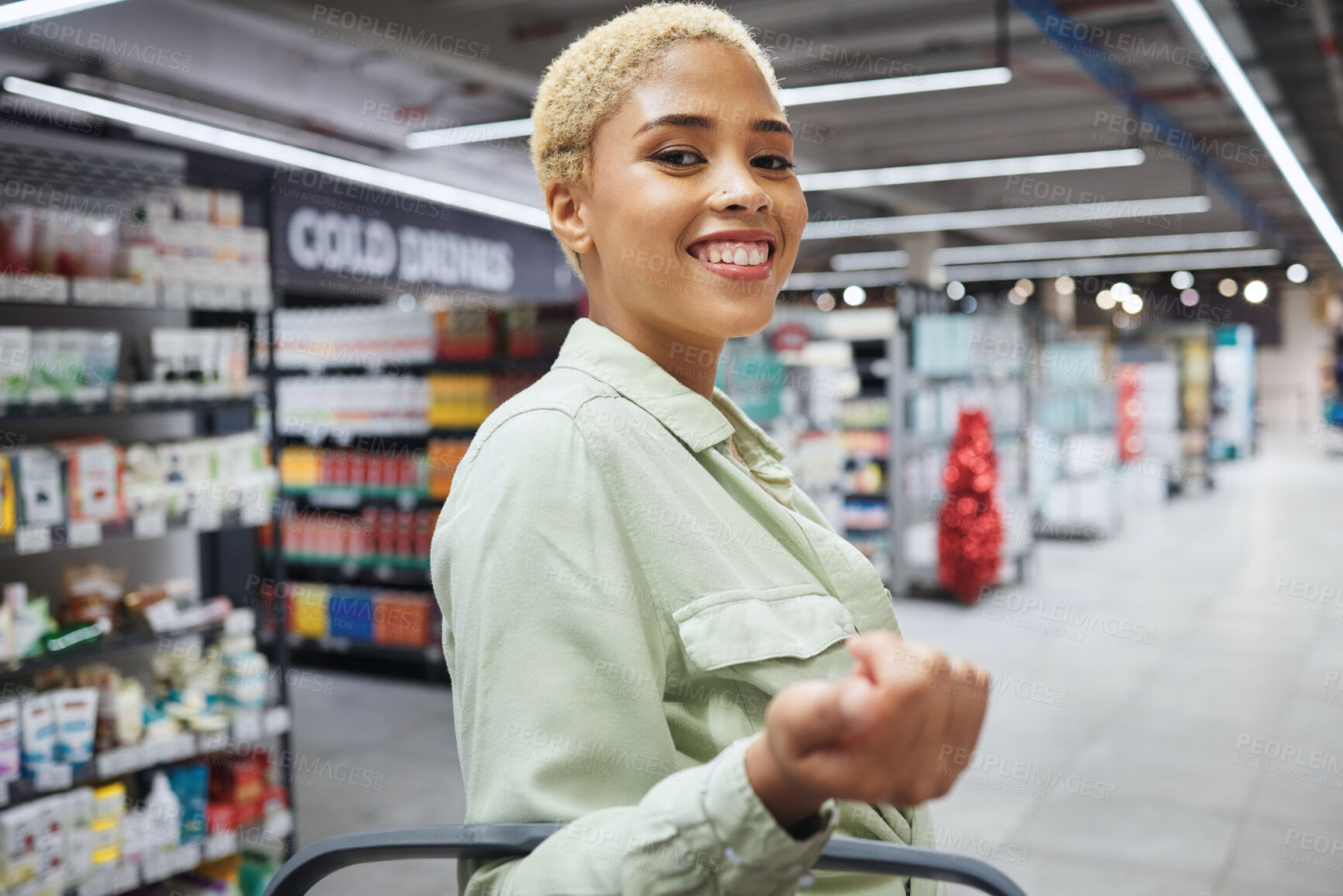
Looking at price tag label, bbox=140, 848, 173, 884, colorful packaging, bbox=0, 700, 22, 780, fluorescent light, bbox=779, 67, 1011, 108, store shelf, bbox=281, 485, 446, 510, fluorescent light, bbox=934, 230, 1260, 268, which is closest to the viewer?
colorful packaging, bbox=0, 700, 22, 780

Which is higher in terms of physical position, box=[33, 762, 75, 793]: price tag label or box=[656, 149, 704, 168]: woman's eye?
box=[656, 149, 704, 168]: woman's eye

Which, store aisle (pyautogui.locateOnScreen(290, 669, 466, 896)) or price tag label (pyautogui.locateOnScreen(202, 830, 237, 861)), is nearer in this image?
price tag label (pyautogui.locateOnScreen(202, 830, 237, 861))

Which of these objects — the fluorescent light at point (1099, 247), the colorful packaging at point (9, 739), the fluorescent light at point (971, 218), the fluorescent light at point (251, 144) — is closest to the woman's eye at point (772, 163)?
the colorful packaging at point (9, 739)

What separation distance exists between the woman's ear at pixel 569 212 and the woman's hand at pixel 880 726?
1.84 feet

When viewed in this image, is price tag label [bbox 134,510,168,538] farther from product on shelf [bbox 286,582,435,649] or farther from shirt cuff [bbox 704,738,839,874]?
product on shelf [bbox 286,582,435,649]

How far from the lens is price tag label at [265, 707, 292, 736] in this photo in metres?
3.54

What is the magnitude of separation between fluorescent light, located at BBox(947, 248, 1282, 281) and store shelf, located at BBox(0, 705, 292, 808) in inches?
753

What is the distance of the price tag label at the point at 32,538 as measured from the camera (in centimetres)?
285

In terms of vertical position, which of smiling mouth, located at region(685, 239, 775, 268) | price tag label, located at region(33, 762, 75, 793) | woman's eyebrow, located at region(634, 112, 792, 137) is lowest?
price tag label, located at region(33, 762, 75, 793)

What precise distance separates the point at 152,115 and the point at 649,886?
23.6 feet

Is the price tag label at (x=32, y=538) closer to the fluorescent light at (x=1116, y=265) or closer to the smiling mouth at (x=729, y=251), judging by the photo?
the smiling mouth at (x=729, y=251)

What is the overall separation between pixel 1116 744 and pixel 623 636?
5061 millimetres

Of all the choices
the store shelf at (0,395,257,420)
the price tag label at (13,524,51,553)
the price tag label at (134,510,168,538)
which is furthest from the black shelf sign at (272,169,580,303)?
the price tag label at (13,524,51,553)

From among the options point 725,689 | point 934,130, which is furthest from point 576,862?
point 934,130
